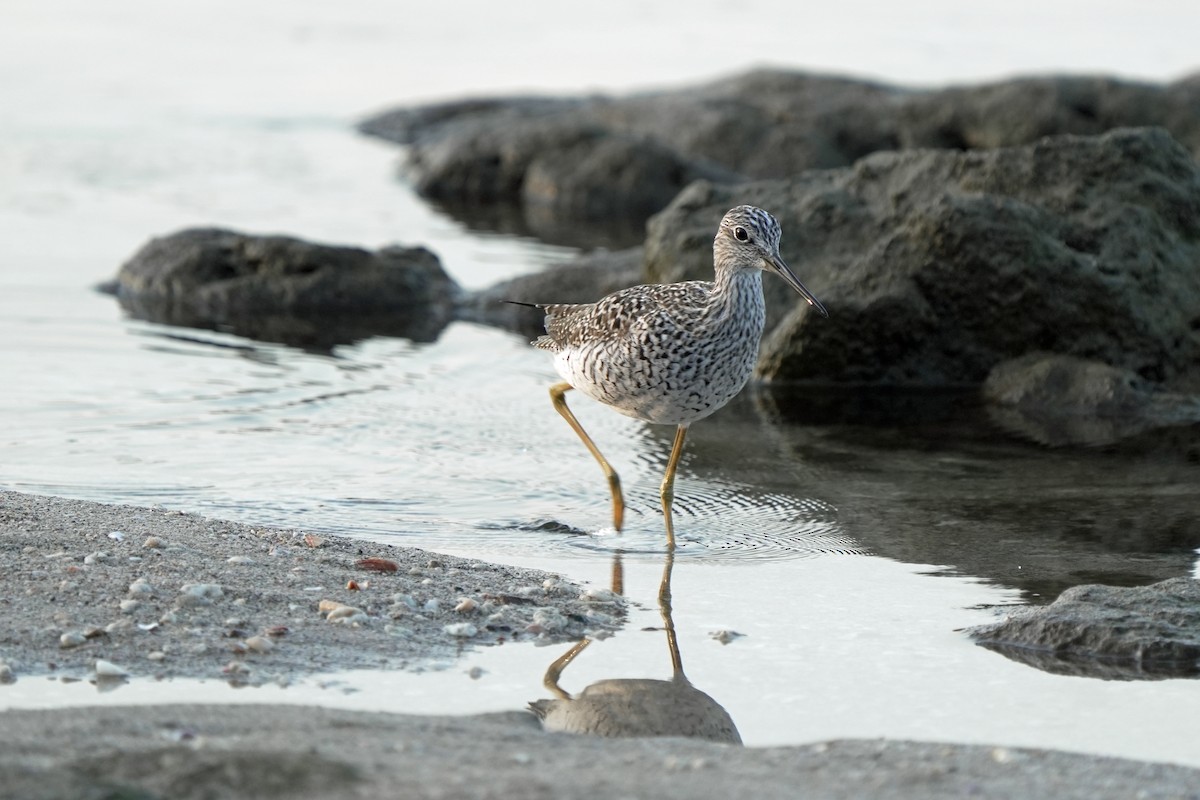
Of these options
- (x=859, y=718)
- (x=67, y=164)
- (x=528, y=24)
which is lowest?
(x=859, y=718)

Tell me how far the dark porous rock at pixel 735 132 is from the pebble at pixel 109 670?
11.9m

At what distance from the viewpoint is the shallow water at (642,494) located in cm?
564

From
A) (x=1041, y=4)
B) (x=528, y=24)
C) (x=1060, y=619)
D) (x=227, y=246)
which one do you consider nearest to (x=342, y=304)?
(x=227, y=246)

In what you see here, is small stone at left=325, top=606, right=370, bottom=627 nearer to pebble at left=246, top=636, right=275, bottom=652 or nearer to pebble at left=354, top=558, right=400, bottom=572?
pebble at left=246, top=636, right=275, bottom=652

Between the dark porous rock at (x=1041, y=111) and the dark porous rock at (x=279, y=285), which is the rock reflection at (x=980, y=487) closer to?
the dark porous rock at (x=279, y=285)

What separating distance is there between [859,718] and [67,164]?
1378 cm

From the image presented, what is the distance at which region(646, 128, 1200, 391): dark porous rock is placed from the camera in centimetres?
1054

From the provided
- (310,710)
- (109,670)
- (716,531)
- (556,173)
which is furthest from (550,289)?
(310,710)

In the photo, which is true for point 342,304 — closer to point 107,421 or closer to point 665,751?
point 107,421

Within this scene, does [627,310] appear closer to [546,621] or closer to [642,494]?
[642,494]

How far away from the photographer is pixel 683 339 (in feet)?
24.2

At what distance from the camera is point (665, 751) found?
192 inches

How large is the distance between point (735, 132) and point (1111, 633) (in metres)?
13.4

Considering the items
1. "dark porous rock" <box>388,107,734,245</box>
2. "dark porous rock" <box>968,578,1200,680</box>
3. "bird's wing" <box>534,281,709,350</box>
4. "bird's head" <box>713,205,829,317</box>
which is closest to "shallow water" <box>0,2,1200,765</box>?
"dark porous rock" <box>968,578,1200,680</box>
